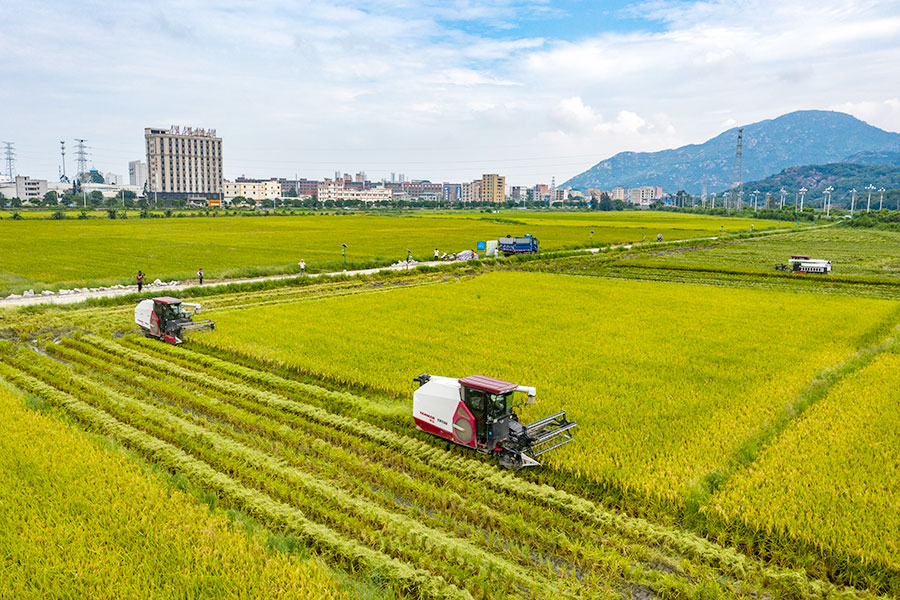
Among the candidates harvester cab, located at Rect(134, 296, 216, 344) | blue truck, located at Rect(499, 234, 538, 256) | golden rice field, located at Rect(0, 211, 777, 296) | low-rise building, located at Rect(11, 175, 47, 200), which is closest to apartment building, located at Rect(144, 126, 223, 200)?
low-rise building, located at Rect(11, 175, 47, 200)

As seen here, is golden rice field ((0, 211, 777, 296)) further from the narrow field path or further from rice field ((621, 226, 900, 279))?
rice field ((621, 226, 900, 279))

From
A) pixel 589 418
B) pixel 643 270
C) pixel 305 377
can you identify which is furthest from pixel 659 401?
pixel 643 270

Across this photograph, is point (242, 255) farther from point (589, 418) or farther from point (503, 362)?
point (589, 418)

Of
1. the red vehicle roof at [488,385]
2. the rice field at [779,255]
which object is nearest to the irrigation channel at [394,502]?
the red vehicle roof at [488,385]

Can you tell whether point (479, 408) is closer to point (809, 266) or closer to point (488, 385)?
point (488, 385)

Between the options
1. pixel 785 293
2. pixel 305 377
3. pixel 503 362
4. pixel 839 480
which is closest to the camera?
pixel 839 480
